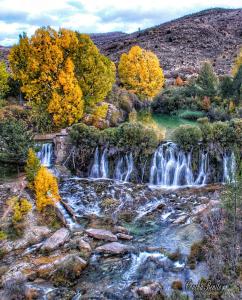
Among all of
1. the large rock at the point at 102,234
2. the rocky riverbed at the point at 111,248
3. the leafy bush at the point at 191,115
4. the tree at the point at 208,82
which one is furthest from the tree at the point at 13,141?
the tree at the point at 208,82

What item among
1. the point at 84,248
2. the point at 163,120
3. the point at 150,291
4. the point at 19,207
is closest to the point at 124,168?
the point at 19,207

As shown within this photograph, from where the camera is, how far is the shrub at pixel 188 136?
28266 millimetres

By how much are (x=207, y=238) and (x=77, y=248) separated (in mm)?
7045

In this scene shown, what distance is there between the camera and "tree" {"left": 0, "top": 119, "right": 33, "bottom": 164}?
2509 centimetres

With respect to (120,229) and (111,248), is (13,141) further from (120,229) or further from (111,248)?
(111,248)

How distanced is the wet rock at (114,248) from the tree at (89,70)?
72.7ft

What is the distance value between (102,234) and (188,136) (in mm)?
12699

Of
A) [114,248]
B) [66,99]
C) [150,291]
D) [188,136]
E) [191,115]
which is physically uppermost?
[66,99]

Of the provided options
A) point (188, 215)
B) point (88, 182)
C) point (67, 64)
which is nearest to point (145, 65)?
point (67, 64)

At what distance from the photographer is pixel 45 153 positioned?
31453mm

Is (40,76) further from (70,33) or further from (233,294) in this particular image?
(233,294)

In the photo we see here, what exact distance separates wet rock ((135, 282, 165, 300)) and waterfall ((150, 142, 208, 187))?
13.7m

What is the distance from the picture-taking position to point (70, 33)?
3522 centimetres

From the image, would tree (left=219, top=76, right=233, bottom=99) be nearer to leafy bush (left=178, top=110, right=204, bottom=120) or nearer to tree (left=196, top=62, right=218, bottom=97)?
tree (left=196, top=62, right=218, bottom=97)
